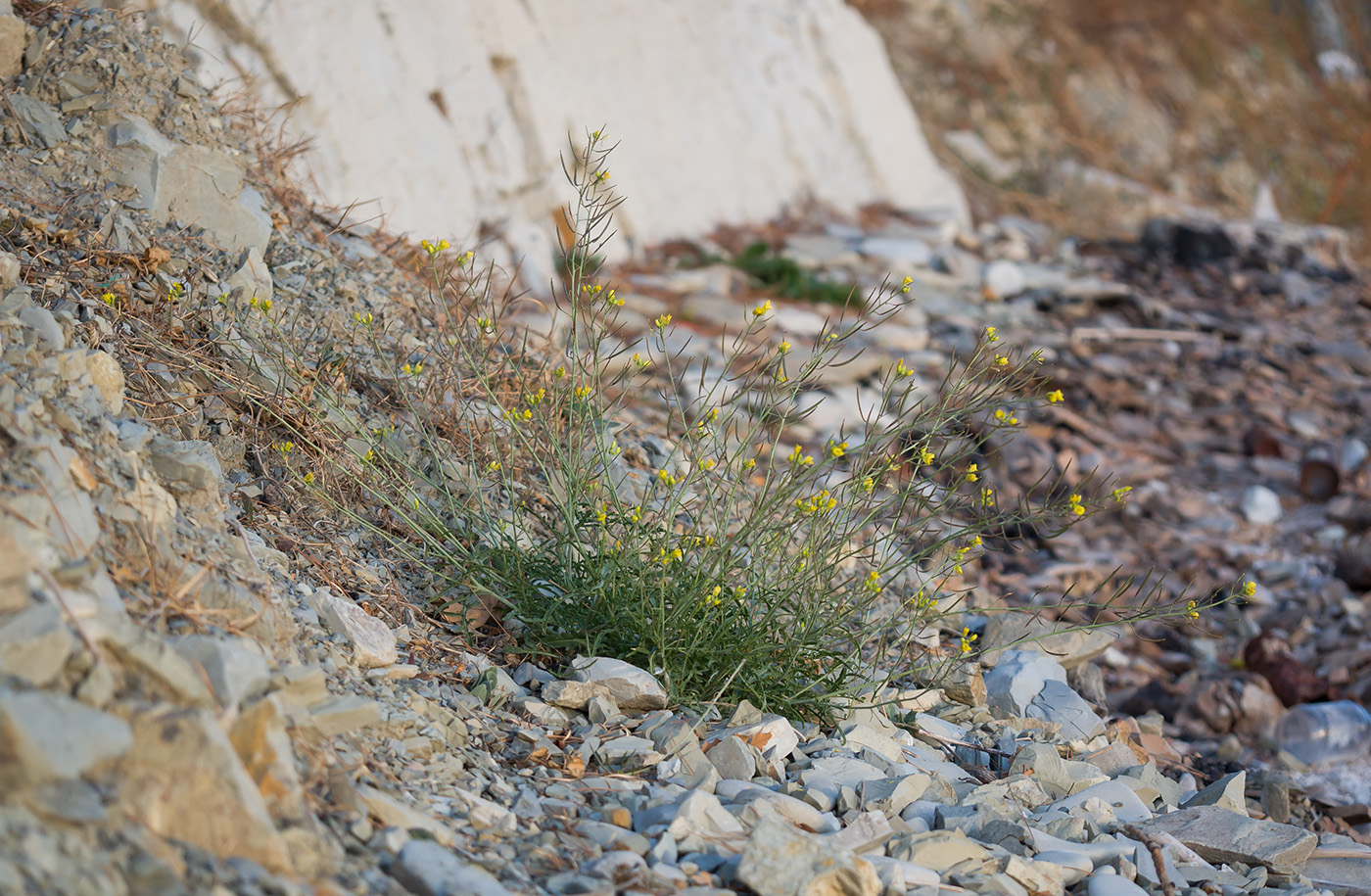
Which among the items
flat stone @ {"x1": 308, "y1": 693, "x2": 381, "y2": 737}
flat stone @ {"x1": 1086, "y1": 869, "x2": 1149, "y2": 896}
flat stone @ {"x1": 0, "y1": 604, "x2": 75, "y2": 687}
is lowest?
flat stone @ {"x1": 1086, "y1": 869, "x2": 1149, "y2": 896}

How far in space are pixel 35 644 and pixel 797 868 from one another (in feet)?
3.87

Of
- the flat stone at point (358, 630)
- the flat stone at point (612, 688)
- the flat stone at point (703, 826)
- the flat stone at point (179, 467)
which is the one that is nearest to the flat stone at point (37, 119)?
the flat stone at point (179, 467)

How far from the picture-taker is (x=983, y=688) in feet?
9.50

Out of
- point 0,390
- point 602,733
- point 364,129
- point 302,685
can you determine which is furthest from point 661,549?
point 364,129

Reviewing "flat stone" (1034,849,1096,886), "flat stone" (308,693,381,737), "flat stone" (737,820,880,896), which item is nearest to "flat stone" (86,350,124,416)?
"flat stone" (308,693,381,737)

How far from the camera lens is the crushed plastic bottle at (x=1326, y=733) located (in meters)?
3.72

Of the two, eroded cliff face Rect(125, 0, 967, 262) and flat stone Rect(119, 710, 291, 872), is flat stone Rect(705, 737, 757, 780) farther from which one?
eroded cliff face Rect(125, 0, 967, 262)

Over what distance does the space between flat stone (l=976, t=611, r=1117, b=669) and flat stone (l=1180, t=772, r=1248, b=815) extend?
0.57 meters

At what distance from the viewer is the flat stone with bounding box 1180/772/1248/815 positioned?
2.57 metres

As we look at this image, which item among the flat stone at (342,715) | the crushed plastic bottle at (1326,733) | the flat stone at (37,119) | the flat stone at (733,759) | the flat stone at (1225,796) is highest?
the flat stone at (37,119)

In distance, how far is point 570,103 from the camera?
7.23m

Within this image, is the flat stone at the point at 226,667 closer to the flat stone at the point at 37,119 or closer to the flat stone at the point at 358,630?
Result: the flat stone at the point at 358,630

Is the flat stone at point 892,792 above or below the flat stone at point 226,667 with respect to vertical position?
below

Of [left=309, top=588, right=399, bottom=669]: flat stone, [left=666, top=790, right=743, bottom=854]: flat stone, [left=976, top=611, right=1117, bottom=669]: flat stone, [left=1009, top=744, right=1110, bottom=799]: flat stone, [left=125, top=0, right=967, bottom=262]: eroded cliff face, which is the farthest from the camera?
[left=125, top=0, right=967, bottom=262]: eroded cliff face
